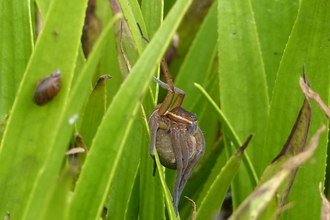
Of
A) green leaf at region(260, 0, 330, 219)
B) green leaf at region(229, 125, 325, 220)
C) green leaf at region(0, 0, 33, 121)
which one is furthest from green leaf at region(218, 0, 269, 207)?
green leaf at region(229, 125, 325, 220)

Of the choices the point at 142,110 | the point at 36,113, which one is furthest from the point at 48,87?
the point at 142,110

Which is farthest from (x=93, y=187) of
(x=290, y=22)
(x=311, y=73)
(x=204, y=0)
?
(x=204, y=0)

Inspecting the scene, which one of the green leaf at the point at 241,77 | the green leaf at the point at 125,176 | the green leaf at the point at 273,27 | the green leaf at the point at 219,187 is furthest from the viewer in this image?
the green leaf at the point at 273,27

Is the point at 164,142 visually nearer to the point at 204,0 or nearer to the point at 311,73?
the point at 311,73

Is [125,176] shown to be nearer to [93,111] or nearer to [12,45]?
[93,111]

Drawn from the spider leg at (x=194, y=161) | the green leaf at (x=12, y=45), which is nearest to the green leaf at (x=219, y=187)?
the spider leg at (x=194, y=161)

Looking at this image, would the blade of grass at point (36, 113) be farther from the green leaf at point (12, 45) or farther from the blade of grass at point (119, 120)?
the green leaf at point (12, 45)

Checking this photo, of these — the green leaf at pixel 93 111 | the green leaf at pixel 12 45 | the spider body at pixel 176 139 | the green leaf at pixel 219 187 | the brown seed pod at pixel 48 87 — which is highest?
the green leaf at pixel 12 45

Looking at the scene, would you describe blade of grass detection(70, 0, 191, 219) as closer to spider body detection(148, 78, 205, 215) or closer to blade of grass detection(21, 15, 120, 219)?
blade of grass detection(21, 15, 120, 219)
